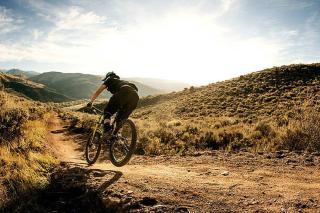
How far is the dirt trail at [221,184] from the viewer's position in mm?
5102

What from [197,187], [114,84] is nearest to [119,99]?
[114,84]

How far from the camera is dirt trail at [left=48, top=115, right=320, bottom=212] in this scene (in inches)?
201

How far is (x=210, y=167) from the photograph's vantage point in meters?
7.90

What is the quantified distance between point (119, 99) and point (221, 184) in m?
3.25

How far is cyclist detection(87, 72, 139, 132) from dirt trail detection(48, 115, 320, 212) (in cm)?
143

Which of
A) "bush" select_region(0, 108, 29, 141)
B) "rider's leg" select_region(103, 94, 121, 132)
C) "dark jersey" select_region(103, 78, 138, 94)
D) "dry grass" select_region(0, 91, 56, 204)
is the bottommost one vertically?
"dry grass" select_region(0, 91, 56, 204)

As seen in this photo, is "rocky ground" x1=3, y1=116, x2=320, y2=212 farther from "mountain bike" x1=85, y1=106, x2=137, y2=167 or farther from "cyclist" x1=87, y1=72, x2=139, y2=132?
"cyclist" x1=87, y1=72, x2=139, y2=132

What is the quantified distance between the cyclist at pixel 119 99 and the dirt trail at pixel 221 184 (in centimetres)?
143

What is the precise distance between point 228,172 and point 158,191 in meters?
2.20

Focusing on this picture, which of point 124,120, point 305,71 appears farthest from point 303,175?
point 305,71

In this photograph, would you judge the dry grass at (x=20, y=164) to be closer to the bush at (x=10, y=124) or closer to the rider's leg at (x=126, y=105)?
the bush at (x=10, y=124)

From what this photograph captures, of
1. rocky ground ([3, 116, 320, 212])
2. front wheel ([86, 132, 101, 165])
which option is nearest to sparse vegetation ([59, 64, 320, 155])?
rocky ground ([3, 116, 320, 212])

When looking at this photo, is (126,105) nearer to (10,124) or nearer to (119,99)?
(119,99)

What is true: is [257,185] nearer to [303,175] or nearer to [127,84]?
[303,175]
